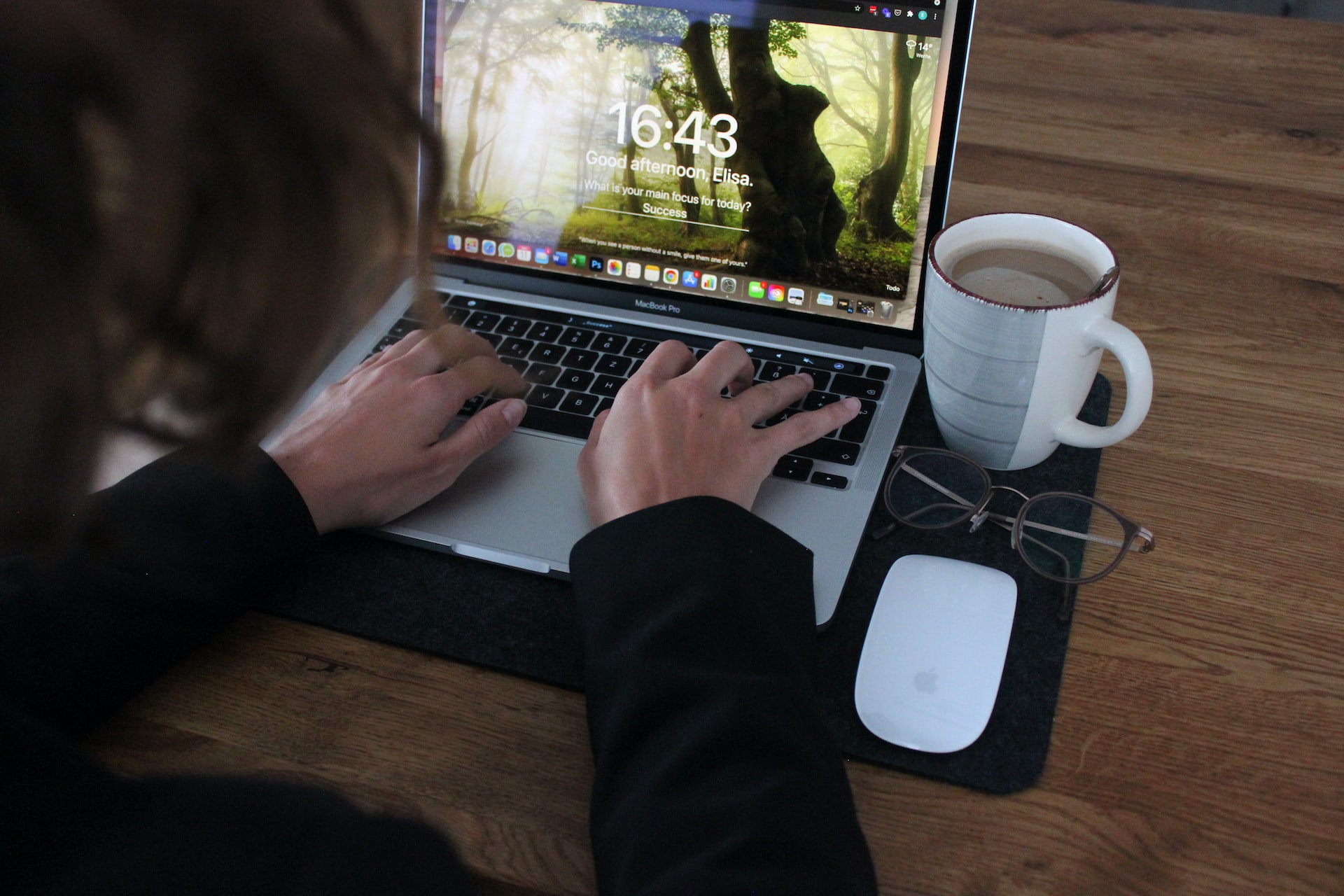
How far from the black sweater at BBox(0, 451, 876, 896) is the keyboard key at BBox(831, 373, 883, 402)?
213 mm

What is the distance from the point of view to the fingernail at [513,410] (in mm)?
753

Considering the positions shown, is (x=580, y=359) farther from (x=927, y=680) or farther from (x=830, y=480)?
(x=927, y=680)

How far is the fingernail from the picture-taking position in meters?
0.75

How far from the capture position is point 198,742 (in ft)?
1.95

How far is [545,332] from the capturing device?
87 cm

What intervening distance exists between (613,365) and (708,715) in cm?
39

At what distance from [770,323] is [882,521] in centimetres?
21

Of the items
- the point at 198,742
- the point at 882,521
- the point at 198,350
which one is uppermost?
the point at 198,350

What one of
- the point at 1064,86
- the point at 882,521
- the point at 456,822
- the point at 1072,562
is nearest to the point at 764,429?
the point at 882,521

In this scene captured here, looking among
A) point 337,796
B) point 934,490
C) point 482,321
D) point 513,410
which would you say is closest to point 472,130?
point 482,321

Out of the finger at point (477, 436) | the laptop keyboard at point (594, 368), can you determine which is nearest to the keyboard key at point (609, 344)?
the laptop keyboard at point (594, 368)

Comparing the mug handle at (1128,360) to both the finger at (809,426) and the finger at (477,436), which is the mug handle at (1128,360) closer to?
the finger at (809,426)

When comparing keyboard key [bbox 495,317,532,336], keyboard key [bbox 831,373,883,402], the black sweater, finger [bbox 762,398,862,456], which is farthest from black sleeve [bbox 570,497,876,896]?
keyboard key [bbox 495,317,532,336]

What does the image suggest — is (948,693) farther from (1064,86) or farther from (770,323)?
(1064,86)
